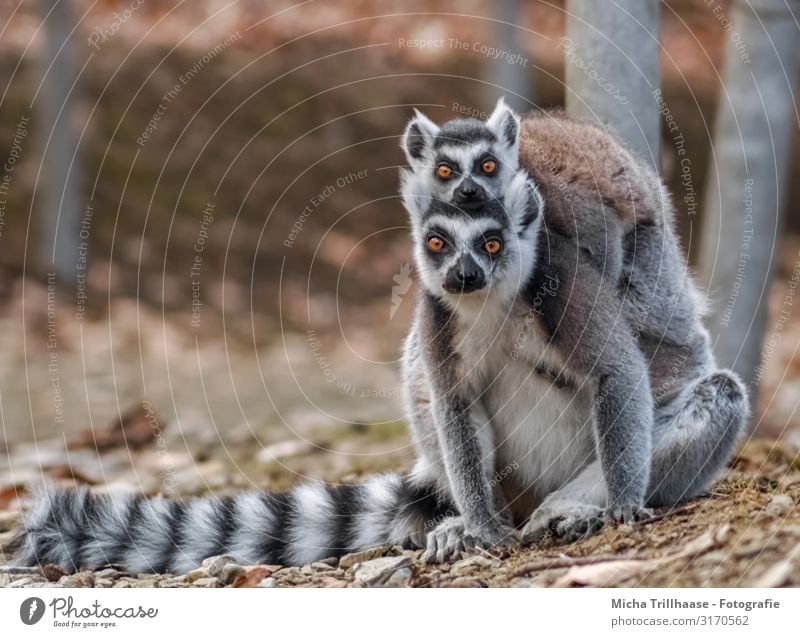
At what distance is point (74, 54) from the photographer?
9438 mm

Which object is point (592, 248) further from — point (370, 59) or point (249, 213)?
point (370, 59)

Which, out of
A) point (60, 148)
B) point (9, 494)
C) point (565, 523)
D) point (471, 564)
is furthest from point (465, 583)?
point (60, 148)

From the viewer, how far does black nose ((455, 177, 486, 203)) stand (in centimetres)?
377

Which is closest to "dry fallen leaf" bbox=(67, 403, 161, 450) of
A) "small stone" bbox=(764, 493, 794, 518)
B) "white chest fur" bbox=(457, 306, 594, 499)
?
"white chest fur" bbox=(457, 306, 594, 499)

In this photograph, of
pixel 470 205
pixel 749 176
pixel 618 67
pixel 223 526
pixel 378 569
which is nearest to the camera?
pixel 470 205

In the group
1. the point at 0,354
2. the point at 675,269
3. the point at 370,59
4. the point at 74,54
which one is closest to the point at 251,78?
the point at 370,59

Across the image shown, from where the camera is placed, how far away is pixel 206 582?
398cm

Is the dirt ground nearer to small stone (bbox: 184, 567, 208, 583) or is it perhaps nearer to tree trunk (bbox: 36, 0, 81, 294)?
small stone (bbox: 184, 567, 208, 583)

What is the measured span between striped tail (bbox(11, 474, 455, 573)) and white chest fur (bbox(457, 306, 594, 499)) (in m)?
0.43

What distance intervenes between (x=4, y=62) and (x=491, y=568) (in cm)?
862

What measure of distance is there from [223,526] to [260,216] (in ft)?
21.4

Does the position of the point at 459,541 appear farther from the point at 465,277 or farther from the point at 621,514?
the point at 465,277

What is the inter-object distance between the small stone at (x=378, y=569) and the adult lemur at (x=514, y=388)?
24 cm

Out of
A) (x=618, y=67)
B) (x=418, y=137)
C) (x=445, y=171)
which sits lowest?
(x=445, y=171)
